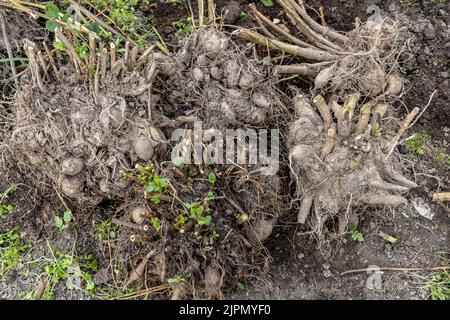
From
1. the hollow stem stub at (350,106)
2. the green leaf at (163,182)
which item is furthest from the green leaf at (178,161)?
the hollow stem stub at (350,106)

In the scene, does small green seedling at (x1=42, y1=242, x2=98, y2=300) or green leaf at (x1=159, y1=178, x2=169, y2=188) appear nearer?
green leaf at (x1=159, y1=178, x2=169, y2=188)

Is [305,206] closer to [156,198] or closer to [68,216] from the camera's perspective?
[156,198]

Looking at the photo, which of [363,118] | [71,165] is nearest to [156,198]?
[71,165]

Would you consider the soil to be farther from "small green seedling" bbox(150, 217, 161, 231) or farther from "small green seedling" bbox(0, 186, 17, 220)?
"small green seedling" bbox(150, 217, 161, 231)

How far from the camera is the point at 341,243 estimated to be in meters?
1.88

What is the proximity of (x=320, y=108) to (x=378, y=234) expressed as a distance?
0.57 meters

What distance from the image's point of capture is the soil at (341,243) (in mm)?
1810

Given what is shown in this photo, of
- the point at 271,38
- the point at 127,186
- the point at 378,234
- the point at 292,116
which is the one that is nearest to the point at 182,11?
the point at 271,38

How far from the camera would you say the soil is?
1810 millimetres

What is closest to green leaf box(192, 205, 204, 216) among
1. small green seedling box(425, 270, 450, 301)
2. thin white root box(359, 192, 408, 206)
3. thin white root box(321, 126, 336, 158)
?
thin white root box(321, 126, 336, 158)

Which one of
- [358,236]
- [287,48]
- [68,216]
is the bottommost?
[358,236]

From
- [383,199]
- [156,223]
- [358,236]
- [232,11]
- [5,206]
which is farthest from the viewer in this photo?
[232,11]

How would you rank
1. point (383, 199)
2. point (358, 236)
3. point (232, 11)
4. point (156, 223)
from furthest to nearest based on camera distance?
point (232, 11)
point (358, 236)
point (383, 199)
point (156, 223)

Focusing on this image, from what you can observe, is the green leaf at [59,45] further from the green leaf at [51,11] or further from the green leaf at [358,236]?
the green leaf at [358,236]
